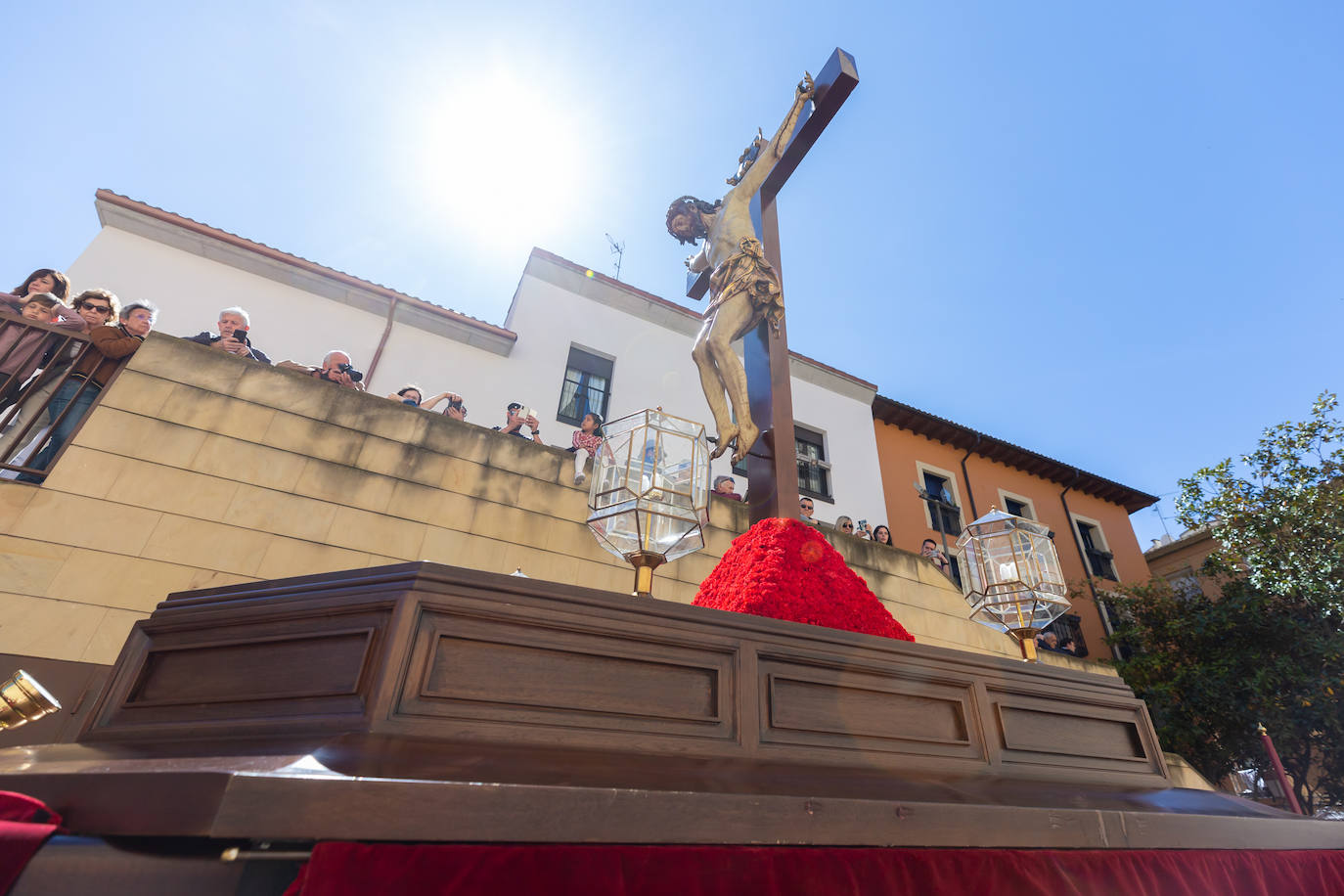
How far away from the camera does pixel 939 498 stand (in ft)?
51.2

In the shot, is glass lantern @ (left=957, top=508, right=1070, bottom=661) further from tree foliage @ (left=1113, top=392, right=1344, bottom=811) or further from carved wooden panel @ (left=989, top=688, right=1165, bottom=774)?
tree foliage @ (left=1113, top=392, right=1344, bottom=811)

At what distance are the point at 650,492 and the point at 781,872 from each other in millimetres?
1161

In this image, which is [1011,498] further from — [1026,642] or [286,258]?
[286,258]

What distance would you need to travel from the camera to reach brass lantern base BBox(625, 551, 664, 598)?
2.01 meters

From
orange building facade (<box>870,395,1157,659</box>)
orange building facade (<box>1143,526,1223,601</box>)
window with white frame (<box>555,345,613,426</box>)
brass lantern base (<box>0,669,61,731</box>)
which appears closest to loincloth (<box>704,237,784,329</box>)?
brass lantern base (<box>0,669,61,731</box>)

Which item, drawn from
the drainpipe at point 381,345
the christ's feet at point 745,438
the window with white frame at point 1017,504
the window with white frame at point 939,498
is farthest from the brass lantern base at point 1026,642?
the window with white frame at point 1017,504

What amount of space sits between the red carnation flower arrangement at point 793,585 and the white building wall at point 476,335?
784 centimetres

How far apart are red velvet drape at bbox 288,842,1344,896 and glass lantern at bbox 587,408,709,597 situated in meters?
0.93

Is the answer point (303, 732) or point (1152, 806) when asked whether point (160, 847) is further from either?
point (1152, 806)

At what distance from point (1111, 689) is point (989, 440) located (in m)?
16.1

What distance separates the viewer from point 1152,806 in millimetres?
1787

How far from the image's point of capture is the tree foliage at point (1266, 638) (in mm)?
9656

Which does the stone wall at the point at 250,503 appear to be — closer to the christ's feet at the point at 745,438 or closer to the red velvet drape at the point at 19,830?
the christ's feet at the point at 745,438

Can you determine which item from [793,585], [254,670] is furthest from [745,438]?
[254,670]
